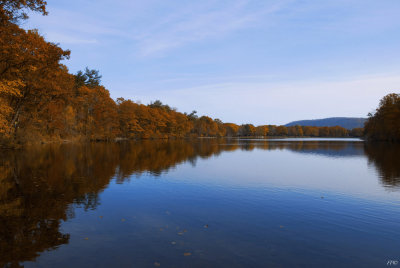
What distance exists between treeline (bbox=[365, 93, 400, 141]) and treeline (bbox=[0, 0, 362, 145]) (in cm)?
8831

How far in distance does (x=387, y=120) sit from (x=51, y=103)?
326ft

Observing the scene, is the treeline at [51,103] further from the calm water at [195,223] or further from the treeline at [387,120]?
the treeline at [387,120]

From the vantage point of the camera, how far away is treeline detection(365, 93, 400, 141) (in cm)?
8506

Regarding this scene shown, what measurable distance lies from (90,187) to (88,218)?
6.19 meters

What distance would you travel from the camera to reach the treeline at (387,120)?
85062 millimetres

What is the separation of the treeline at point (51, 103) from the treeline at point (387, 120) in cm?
8831

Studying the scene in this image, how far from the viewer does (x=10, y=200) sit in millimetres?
12391

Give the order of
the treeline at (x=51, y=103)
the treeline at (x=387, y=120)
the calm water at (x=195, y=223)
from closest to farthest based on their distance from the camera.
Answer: the calm water at (x=195, y=223)
the treeline at (x=51, y=103)
the treeline at (x=387, y=120)

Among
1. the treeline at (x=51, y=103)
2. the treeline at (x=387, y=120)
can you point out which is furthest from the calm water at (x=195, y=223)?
the treeline at (x=387, y=120)

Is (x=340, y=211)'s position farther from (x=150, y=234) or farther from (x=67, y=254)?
(x=67, y=254)

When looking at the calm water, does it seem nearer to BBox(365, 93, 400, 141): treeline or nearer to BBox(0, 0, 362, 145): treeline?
BBox(0, 0, 362, 145): treeline

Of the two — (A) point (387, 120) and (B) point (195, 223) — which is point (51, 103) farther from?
(A) point (387, 120)

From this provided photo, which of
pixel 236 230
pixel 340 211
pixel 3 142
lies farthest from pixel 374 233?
pixel 3 142

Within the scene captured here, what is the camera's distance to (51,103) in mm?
47406
